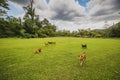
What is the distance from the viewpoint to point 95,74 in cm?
598

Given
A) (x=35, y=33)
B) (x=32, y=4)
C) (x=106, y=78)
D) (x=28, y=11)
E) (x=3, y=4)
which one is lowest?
(x=106, y=78)

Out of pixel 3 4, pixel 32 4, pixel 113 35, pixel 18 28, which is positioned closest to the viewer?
pixel 3 4

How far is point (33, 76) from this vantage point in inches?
227

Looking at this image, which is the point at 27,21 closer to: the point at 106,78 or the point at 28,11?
the point at 28,11

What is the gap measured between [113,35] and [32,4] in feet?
146

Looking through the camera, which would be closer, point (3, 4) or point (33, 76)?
point (33, 76)

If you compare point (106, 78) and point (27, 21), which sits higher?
point (27, 21)

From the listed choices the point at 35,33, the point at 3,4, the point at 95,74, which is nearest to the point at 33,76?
the point at 95,74

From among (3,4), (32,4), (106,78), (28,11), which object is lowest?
(106,78)

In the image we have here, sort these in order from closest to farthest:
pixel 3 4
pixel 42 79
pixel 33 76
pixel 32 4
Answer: pixel 42 79, pixel 33 76, pixel 3 4, pixel 32 4

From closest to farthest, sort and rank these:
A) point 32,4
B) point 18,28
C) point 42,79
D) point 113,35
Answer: point 42,79
point 18,28
point 32,4
point 113,35

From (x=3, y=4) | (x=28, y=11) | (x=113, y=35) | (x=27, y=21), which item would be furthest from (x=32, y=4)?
(x=113, y=35)

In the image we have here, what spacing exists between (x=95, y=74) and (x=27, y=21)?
150ft

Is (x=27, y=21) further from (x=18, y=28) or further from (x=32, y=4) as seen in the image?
(x=32, y=4)
